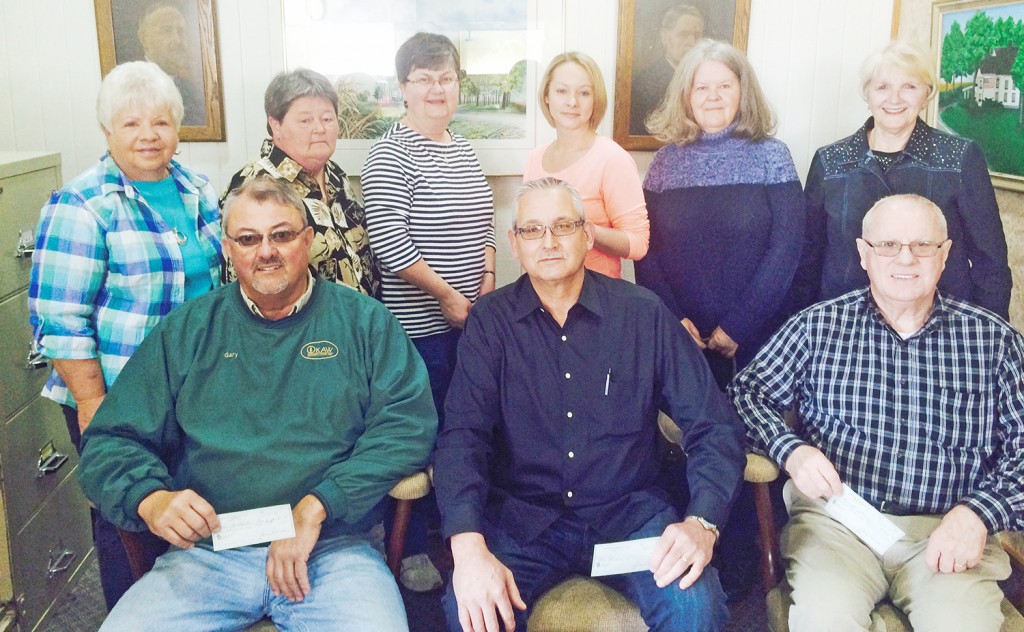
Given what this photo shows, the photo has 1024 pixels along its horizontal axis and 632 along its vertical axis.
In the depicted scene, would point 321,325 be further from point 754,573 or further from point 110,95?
point 754,573

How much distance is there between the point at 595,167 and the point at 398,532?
1.26 metres

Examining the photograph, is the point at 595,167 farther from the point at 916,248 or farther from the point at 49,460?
the point at 49,460

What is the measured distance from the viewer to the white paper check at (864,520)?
1.88 m

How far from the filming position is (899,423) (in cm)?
206

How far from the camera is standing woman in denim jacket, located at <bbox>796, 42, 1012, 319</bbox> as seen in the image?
7.83ft

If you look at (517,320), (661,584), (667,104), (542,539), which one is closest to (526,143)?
(667,104)

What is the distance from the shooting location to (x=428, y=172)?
254 centimetres

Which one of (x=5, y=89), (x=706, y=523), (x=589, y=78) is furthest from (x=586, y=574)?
(x=5, y=89)

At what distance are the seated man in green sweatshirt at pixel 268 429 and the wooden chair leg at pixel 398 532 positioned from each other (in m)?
Answer: 0.05

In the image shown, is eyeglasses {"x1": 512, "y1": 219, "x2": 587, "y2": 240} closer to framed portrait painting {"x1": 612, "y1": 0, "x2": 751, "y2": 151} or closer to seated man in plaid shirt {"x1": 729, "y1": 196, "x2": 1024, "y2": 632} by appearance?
seated man in plaid shirt {"x1": 729, "y1": 196, "x2": 1024, "y2": 632}

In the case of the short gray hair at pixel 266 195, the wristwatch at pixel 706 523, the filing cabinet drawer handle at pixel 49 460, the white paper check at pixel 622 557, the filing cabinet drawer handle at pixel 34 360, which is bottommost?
the filing cabinet drawer handle at pixel 49 460

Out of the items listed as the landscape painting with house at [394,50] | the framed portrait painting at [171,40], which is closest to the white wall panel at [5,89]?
the framed portrait painting at [171,40]

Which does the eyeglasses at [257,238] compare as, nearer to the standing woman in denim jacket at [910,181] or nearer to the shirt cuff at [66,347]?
the shirt cuff at [66,347]

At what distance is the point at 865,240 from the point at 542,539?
1.13m
